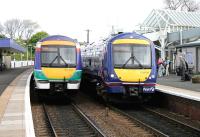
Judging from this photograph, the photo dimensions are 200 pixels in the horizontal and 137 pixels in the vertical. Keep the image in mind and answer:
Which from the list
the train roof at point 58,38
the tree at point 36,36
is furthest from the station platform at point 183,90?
the tree at point 36,36

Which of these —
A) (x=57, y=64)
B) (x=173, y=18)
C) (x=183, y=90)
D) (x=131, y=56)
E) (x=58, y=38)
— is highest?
(x=173, y=18)

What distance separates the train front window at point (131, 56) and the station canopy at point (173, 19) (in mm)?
25624

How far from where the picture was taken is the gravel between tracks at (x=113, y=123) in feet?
38.8

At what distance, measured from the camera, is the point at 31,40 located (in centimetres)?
11619

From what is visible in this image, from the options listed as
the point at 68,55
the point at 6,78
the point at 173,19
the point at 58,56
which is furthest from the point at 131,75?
the point at 173,19

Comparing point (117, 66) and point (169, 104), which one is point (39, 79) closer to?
point (117, 66)

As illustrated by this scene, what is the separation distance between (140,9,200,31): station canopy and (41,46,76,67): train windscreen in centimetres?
2484

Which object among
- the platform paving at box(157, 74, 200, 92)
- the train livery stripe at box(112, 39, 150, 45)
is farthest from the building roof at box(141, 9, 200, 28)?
the train livery stripe at box(112, 39, 150, 45)

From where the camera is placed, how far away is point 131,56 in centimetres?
1689

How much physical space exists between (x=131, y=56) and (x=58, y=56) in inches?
131

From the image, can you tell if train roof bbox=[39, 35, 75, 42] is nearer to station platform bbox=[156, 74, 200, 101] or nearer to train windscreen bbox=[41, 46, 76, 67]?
train windscreen bbox=[41, 46, 76, 67]

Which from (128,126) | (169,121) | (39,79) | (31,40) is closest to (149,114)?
(169,121)

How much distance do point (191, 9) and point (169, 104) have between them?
58424mm

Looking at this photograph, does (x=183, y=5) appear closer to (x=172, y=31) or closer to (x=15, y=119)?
(x=172, y=31)
